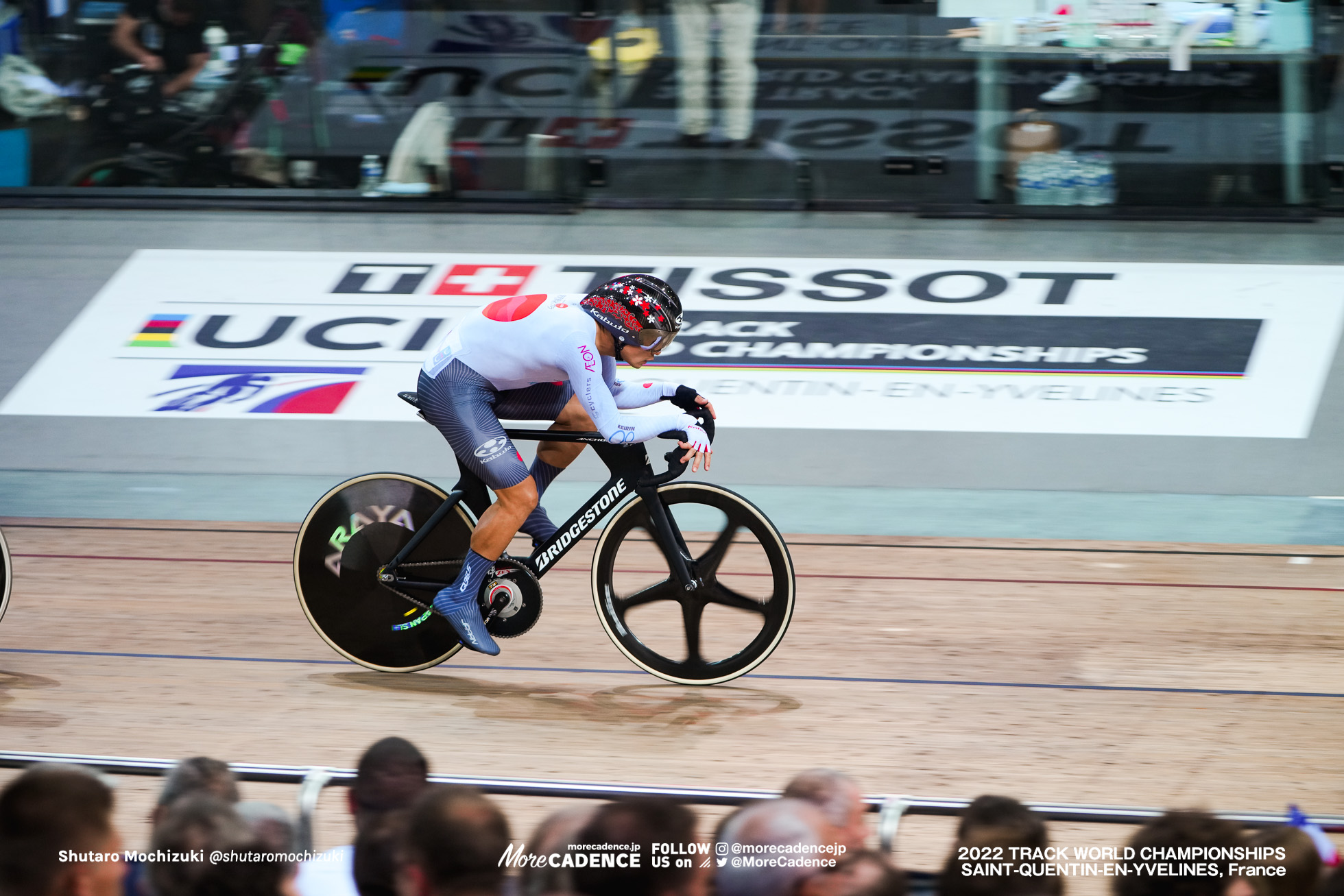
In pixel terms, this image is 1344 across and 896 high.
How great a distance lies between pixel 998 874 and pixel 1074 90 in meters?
7.41

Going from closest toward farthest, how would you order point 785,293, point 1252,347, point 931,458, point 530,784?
point 530,784 → point 931,458 → point 1252,347 → point 785,293

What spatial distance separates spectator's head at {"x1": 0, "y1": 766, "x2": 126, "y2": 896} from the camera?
6.54ft

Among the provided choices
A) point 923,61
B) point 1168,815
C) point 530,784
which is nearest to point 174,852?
point 530,784

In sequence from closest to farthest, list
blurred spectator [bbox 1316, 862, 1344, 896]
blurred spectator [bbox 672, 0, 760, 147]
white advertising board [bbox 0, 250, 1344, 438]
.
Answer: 1. blurred spectator [bbox 1316, 862, 1344, 896]
2. white advertising board [bbox 0, 250, 1344, 438]
3. blurred spectator [bbox 672, 0, 760, 147]

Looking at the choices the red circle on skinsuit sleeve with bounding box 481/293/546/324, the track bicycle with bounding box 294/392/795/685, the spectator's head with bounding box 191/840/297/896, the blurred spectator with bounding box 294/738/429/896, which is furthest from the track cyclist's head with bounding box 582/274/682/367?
the spectator's head with bounding box 191/840/297/896

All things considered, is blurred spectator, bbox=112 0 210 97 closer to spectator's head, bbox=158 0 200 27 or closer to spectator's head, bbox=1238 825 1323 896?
spectator's head, bbox=158 0 200 27

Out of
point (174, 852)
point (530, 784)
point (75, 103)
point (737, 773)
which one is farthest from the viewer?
point (75, 103)

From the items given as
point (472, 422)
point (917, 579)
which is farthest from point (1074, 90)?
point (472, 422)

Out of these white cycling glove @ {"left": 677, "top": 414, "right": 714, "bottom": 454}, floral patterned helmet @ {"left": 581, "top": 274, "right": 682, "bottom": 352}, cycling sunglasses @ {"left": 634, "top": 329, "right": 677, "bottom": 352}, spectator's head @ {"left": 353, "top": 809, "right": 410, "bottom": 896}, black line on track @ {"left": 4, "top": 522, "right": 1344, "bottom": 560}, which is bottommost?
black line on track @ {"left": 4, "top": 522, "right": 1344, "bottom": 560}

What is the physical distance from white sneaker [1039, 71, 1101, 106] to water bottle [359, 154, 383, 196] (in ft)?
13.2

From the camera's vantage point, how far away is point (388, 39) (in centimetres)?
917

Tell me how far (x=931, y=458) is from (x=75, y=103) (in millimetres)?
6281

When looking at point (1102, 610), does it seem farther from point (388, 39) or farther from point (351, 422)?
point (388, 39)

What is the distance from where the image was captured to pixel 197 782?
240 cm
